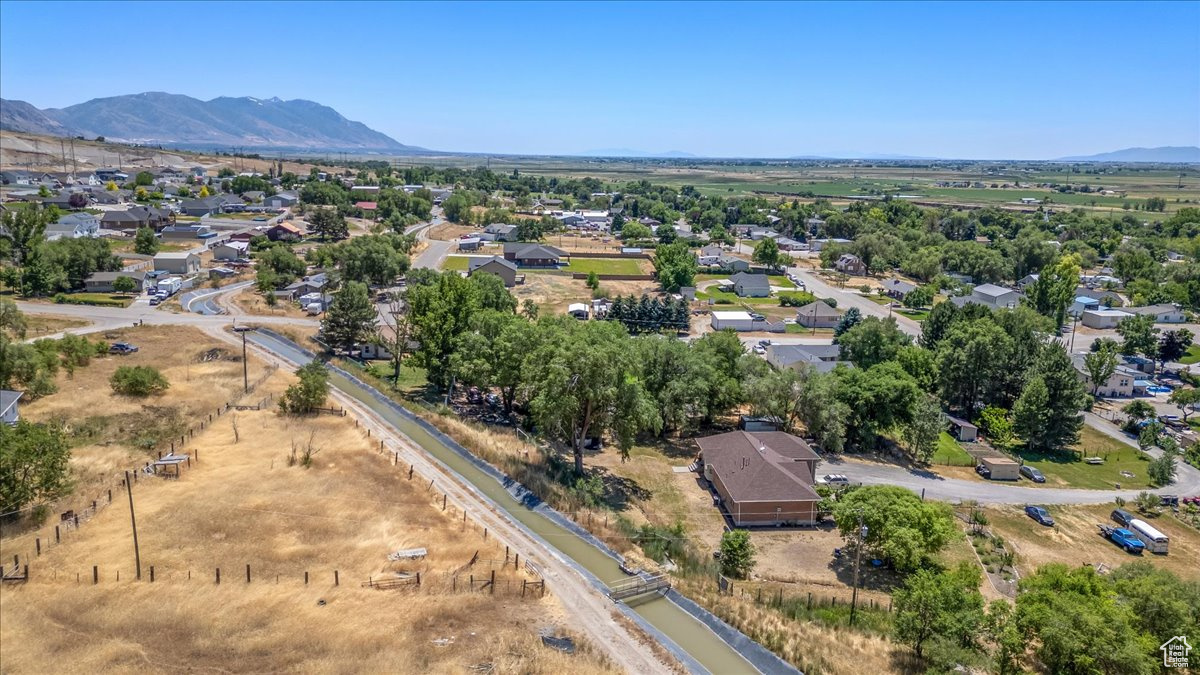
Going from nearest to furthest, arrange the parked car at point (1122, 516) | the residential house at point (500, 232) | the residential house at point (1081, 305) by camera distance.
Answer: the parked car at point (1122, 516), the residential house at point (1081, 305), the residential house at point (500, 232)

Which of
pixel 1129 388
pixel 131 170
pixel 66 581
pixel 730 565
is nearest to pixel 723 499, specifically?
pixel 730 565

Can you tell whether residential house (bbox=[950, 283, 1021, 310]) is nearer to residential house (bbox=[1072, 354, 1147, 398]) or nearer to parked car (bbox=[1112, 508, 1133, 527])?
residential house (bbox=[1072, 354, 1147, 398])

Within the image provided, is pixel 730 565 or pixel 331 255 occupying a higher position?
pixel 331 255

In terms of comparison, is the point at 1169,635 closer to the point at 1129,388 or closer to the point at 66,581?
Answer: the point at 66,581

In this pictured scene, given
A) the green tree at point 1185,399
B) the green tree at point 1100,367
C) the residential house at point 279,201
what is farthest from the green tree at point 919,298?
the residential house at point 279,201

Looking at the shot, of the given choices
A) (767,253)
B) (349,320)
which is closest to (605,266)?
(767,253)

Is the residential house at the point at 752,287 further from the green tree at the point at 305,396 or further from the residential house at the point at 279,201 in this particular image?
the residential house at the point at 279,201

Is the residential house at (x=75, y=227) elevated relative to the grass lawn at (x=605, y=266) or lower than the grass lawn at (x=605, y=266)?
elevated
